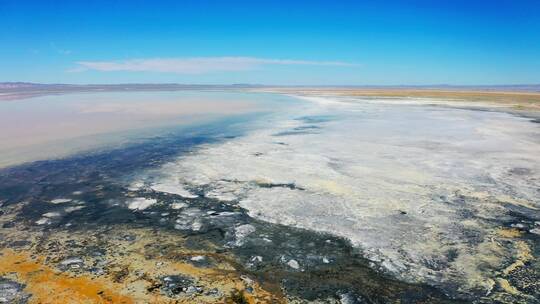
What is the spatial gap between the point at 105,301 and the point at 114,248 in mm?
1447

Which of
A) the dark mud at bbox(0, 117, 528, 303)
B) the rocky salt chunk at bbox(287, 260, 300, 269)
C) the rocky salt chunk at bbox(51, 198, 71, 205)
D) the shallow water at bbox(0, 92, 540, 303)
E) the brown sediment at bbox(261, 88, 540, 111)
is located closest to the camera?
the dark mud at bbox(0, 117, 528, 303)

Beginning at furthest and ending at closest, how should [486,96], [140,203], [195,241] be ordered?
[486,96], [140,203], [195,241]

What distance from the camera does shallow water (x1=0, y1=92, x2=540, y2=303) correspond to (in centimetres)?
486

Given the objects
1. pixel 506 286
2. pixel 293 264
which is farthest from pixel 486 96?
pixel 293 264

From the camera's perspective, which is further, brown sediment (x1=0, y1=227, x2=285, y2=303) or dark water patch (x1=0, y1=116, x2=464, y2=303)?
dark water patch (x1=0, y1=116, x2=464, y2=303)

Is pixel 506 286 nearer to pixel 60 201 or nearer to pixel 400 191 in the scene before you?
pixel 400 191

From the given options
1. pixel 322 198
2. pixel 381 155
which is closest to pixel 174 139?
pixel 381 155

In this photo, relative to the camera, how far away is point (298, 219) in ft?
22.6

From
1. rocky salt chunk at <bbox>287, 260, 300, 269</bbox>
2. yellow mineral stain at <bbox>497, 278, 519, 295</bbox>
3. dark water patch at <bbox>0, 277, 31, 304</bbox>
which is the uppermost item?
yellow mineral stain at <bbox>497, 278, 519, 295</bbox>

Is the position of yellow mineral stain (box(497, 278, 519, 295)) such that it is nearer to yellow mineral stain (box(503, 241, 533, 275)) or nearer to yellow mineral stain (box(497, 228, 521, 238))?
yellow mineral stain (box(503, 241, 533, 275))

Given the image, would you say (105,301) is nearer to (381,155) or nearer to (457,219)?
(457,219)

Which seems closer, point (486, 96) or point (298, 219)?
point (298, 219)

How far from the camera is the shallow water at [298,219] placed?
4.86m

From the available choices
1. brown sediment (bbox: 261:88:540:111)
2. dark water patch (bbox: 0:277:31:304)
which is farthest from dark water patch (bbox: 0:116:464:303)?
brown sediment (bbox: 261:88:540:111)
